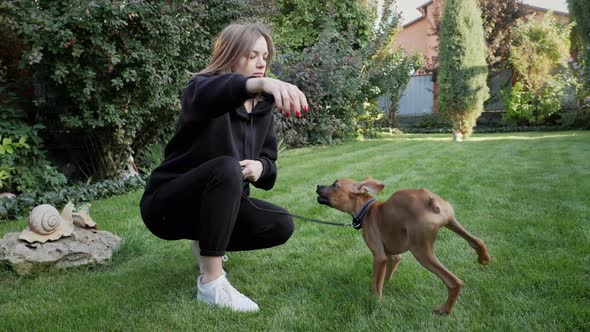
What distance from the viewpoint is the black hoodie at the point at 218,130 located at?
2.04 metres

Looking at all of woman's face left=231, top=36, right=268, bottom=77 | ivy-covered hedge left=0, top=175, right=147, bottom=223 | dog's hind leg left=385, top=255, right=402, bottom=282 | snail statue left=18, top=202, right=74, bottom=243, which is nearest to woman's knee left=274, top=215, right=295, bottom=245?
dog's hind leg left=385, top=255, right=402, bottom=282

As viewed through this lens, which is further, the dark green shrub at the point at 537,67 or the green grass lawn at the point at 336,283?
the dark green shrub at the point at 537,67

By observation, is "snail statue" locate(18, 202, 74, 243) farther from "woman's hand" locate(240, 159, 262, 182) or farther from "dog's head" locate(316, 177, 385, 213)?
"dog's head" locate(316, 177, 385, 213)

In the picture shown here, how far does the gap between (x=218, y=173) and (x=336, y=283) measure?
1.00 meters

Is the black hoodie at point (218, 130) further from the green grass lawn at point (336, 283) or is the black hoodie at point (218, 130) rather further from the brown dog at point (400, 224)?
the green grass lawn at point (336, 283)

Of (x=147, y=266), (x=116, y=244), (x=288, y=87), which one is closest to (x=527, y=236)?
(x=288, y=87)

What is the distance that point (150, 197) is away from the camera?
2555 mm

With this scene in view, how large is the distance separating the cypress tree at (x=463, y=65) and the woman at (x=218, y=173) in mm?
11557

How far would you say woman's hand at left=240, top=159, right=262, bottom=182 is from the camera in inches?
101

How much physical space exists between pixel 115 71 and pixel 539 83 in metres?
14.9

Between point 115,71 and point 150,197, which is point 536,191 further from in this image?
point 115,71

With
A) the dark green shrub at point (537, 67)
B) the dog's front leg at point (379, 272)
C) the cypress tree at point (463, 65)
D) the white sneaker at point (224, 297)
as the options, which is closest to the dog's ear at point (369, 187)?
the dog's front leg at point (379, 272)

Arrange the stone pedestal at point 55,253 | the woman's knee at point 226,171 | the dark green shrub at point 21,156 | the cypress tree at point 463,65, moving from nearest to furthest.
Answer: the woman's knee at point 226,171 → the stone pedestal at point 55,253 → the dark green shrub at point 21,156 → the cypress tree at point 463,65

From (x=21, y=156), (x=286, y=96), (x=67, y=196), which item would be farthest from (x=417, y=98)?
(x=286, y=96)
